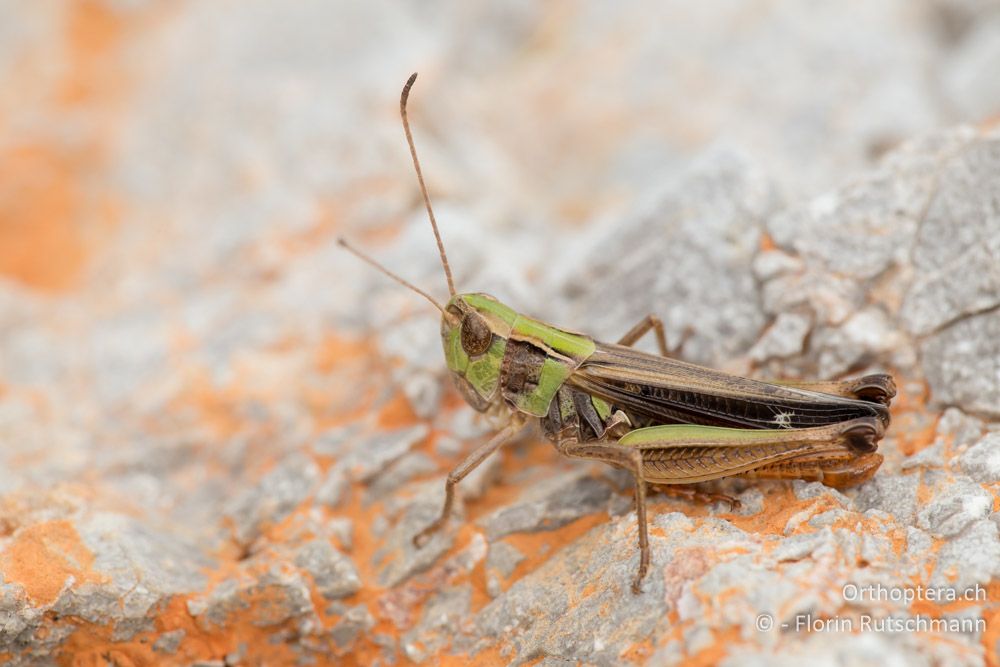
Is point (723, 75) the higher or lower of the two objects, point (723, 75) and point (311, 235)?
the higher

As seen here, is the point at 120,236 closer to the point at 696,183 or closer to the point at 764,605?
the point at 696,183

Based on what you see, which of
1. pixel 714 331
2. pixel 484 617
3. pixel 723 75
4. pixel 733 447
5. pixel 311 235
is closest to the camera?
pixel 733 447

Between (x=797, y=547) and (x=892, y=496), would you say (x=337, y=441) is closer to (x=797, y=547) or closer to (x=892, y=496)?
(x=797, y=547)

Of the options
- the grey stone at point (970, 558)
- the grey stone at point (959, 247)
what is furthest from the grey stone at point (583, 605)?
the grey stone at point (959, 247)

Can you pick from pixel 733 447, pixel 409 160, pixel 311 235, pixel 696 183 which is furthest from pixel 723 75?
pixel 733 447

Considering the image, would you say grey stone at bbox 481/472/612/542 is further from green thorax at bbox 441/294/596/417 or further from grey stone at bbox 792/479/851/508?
grey stone at bbox 792/479/851/508

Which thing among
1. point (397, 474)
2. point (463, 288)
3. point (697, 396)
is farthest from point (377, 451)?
point (697, 396)
